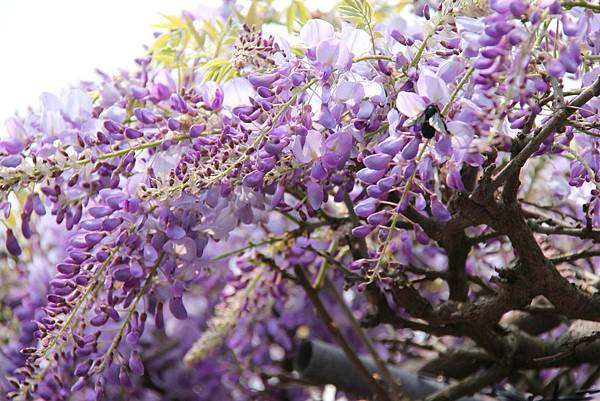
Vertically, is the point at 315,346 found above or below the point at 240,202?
below

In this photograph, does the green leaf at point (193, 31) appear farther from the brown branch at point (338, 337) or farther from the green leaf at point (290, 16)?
the brown branch at point (338, 337)

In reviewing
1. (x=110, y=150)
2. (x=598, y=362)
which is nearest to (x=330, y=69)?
(x=110, y=150)

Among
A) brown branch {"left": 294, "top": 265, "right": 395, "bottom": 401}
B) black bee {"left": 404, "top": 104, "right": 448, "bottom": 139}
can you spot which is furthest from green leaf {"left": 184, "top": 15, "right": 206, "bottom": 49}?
black bee {"left": 404, "top": 104, "right": 448, "bottom": 139}

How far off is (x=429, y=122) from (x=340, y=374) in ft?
1.47

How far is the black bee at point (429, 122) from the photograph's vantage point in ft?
1.59

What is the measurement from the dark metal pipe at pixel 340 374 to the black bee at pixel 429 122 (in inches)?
16.6

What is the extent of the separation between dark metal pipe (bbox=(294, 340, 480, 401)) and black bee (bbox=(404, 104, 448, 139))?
0.42m

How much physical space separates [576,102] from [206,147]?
22 cm

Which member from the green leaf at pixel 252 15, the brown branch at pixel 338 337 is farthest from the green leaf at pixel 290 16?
the brown branch at pixel 338 337

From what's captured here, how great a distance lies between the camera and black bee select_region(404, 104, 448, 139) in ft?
1.59

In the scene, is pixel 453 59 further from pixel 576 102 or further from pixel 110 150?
pixel 110 150

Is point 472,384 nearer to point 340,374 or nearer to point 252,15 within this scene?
point 340,374

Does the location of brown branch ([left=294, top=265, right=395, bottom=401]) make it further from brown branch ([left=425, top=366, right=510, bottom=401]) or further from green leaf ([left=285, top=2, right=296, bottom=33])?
green leaf ([left=285, top=2, right=296, bottom=33])

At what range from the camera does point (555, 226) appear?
63cm
